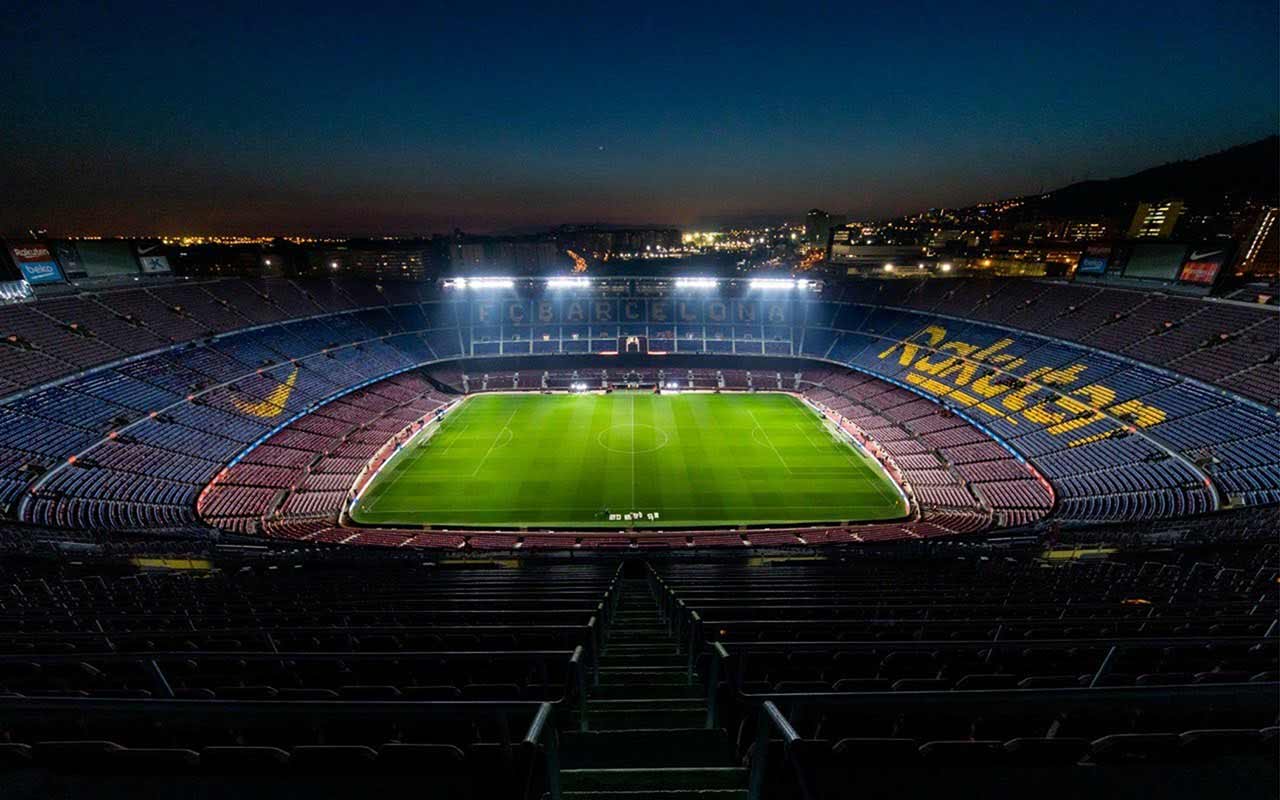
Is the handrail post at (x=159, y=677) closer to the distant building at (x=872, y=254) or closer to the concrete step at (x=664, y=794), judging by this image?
the concrete step at (x=664, y=794)

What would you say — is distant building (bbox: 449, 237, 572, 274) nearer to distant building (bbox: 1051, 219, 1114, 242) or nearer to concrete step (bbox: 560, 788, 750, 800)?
distant building (bbox: 1051, 219, 1114, 242)

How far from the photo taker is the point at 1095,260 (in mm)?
54094

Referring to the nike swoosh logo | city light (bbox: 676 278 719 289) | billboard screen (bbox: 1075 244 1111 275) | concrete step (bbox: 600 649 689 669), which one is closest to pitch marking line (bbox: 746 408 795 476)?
city light (bbox: 676 278 719 289)

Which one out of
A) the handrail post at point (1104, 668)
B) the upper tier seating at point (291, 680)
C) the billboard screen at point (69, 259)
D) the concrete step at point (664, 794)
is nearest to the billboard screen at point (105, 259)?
the billboard screen at point (69, 259)

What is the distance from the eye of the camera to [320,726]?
12.9 feet

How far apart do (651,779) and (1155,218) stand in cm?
21952

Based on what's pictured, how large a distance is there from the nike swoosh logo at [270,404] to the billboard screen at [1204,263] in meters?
73.5

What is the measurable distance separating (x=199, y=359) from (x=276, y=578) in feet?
128

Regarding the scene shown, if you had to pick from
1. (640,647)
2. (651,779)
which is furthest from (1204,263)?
(651,779)

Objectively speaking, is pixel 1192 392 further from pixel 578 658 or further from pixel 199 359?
pixel 199 359

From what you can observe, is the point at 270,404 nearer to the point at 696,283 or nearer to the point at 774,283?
the point at 696,283

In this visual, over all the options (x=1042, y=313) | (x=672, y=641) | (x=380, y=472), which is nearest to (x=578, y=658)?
(x=672, y=641)

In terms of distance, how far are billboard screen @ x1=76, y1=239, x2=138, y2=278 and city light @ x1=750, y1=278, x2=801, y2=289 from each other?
212ft

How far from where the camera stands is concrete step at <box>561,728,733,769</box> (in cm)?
475
